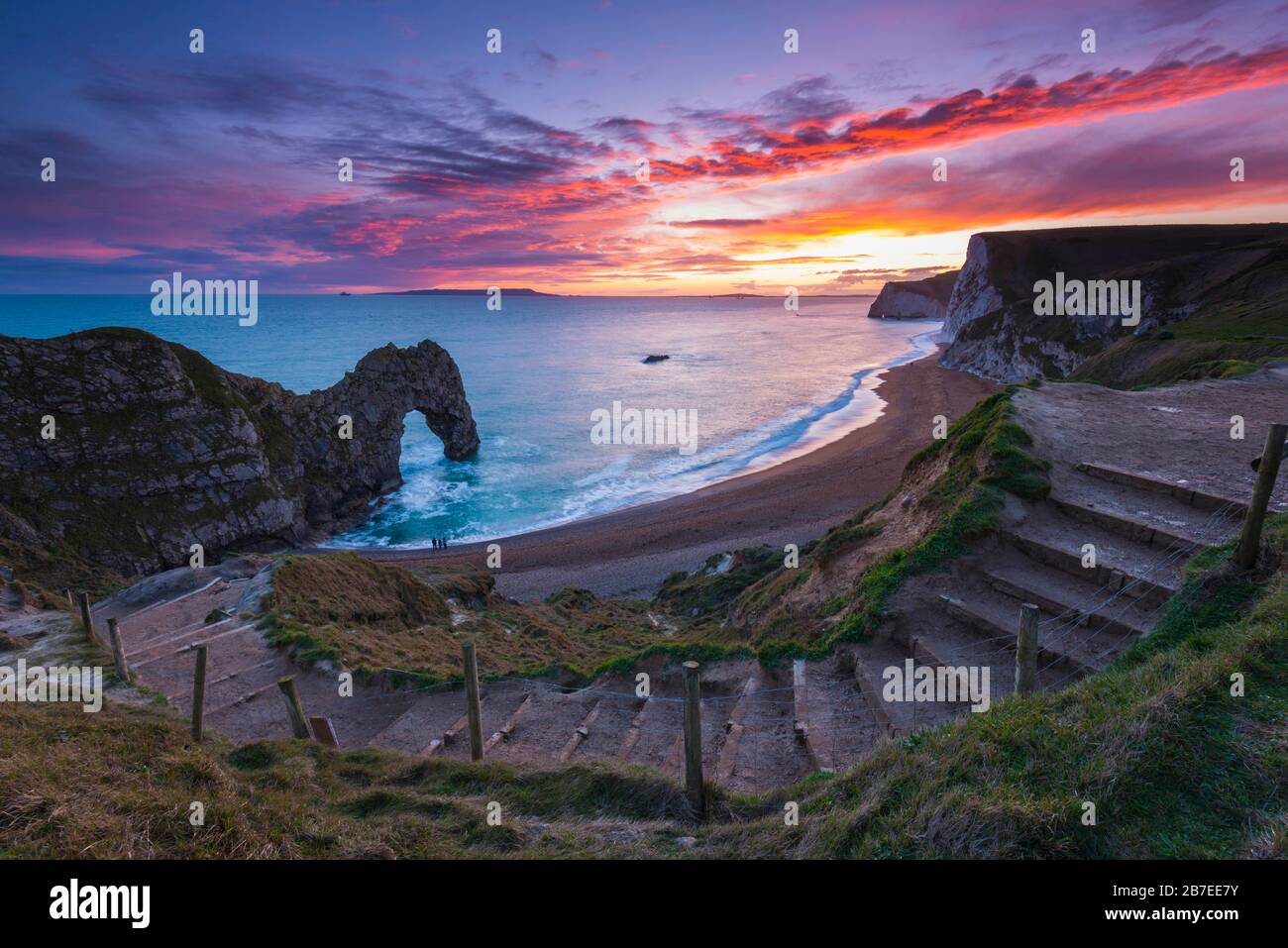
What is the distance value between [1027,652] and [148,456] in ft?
116

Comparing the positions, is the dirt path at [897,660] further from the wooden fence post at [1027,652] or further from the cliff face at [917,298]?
the cliff face at [917,298]

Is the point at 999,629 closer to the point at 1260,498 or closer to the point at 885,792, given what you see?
the point at 1260,498

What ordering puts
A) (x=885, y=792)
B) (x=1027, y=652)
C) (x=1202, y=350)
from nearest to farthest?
(x=885, y=792), (x=1027, y=652), (x=1202, y=350)

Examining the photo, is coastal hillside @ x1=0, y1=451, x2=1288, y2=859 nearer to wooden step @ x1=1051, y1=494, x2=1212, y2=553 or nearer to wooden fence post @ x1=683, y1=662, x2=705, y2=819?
wooden fence post @ x1=683, y1=662, x2=705, y2=819

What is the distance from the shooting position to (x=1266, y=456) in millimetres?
6668

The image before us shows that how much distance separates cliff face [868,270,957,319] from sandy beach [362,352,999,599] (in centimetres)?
14253

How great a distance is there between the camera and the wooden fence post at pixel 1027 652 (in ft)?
20.5

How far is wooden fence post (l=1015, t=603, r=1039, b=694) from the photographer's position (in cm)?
625

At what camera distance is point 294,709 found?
338 inches

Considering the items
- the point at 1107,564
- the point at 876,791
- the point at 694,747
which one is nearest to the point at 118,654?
the point at 694,747

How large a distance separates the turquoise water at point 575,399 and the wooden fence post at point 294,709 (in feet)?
83.7

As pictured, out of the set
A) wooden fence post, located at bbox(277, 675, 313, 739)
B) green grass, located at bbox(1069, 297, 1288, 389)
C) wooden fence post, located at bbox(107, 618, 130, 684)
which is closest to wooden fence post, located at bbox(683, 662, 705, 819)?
wooden fence post, located at bbox(277, 675, 313, 739)

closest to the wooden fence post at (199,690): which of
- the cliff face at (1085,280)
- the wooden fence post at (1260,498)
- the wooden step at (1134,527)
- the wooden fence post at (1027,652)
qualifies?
the wooden fence post at (1027,652)
